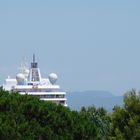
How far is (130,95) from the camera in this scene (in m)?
20.5

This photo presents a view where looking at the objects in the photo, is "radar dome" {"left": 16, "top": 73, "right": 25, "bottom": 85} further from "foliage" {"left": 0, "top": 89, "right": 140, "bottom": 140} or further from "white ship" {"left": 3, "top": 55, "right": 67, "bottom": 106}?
"foliage" {"left": 0, "top": 89, "right": 140, "bottom": 140}

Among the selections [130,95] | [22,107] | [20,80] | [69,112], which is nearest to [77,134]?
[69,112]

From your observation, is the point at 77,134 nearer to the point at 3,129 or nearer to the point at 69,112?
the point at 69,112

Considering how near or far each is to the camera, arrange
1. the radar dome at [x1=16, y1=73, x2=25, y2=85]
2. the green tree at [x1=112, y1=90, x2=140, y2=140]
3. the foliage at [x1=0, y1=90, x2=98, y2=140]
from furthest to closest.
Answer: the radar dome at [x1=16, y1=73, x2=25, y2=85] → the green tree at [x1=112, y1=90, x2=140, y2=140] → the foliage at [x1=0, y1=90, x2=98, y2=140]

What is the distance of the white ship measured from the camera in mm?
87312

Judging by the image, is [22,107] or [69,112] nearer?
[22,107]

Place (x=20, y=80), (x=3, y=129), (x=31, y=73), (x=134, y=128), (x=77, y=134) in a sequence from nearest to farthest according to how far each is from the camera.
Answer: (x=3, y=129) → (x=77, y=134) → (x=134, y=128) → (x=20, y=80) → (x=31, y=73)

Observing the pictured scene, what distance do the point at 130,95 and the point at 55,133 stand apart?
170 inches

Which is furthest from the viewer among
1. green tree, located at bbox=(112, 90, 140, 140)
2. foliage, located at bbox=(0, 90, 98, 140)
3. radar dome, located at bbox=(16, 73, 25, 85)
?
radar dome, located at bbox=(16, 73, 25, 85)

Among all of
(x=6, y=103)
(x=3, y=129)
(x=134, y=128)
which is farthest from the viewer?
(x=134, y=128)

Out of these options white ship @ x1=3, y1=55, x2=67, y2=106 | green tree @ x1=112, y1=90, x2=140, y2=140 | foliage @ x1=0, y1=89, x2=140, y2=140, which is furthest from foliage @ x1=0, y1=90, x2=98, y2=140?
white ship @ x1=3, y1=55, x2=67, y2=106

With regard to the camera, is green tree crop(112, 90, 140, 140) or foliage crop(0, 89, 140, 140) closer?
foliage crop(0, 89, 140, 140)

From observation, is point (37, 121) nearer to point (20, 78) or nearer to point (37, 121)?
point (37, 121)

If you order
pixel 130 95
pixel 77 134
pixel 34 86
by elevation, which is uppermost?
pixel 34 86
